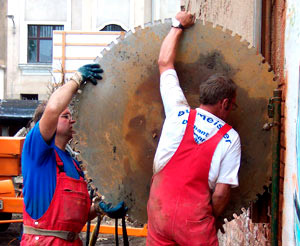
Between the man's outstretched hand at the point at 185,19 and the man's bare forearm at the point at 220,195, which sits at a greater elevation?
the man's outstretched hand at the point at 185,19

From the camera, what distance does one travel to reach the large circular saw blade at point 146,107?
2869 mm

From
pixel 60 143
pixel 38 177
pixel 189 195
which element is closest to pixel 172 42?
pixel 189 195

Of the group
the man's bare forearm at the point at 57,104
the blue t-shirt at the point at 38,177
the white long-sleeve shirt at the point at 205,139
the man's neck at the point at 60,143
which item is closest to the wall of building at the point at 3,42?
the man's neck at the point at 60,143

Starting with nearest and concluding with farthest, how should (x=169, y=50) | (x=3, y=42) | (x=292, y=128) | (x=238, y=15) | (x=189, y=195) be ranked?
(x=189, y=195) → (x=292, y=128) → (x=169, y=50) → (x=238, y=15) → (x=3, y=42)

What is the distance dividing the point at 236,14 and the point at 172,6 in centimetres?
1891

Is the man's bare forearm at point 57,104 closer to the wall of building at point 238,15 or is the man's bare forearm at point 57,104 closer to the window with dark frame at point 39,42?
the wall of building at point 238,15

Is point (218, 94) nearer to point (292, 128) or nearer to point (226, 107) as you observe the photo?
point (226, 107)

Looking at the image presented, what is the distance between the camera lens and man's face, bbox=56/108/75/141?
3.25m

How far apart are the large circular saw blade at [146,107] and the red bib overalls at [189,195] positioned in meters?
0.37

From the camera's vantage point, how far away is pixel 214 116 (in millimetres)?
2629

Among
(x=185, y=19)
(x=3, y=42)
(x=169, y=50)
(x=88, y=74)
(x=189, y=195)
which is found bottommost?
(x=189, y=195)

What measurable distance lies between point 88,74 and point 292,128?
122cm

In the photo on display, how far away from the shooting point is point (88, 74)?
2934mm

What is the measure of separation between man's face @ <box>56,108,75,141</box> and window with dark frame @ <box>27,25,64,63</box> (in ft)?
70.4
